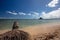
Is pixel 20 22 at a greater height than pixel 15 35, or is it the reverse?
pixel 20 22

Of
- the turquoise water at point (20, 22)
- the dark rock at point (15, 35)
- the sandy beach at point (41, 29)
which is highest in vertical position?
the turquoise water at point (20, 22)

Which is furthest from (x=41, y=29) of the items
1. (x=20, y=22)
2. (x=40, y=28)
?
(x=20, y=22)

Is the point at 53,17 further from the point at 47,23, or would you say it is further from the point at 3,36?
the point at 3,36

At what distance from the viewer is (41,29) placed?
1.86m

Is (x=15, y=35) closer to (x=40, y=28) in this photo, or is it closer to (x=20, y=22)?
(x=20, y=22)

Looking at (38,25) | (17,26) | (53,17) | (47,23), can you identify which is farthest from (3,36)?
(53,17)

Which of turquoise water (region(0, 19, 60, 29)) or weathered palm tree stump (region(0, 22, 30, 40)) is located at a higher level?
turquoise water (region(0, 19, 60, 29))

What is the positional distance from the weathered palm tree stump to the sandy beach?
2.2 inches

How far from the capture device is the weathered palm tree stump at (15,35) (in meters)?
1.76

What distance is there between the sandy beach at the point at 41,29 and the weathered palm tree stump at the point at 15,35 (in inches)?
2.2

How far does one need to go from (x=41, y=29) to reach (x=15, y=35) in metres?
0.39

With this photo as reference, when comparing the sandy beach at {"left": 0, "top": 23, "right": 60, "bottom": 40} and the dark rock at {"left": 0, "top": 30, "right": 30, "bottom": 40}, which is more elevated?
the sandy beach at {"left": 0, "top": 23, "right": 60, "bottom": 40}

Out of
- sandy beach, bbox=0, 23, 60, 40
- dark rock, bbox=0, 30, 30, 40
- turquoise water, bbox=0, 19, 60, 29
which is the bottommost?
dark rock, bbox=0, 30, 30, 40

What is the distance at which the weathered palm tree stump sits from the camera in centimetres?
176
